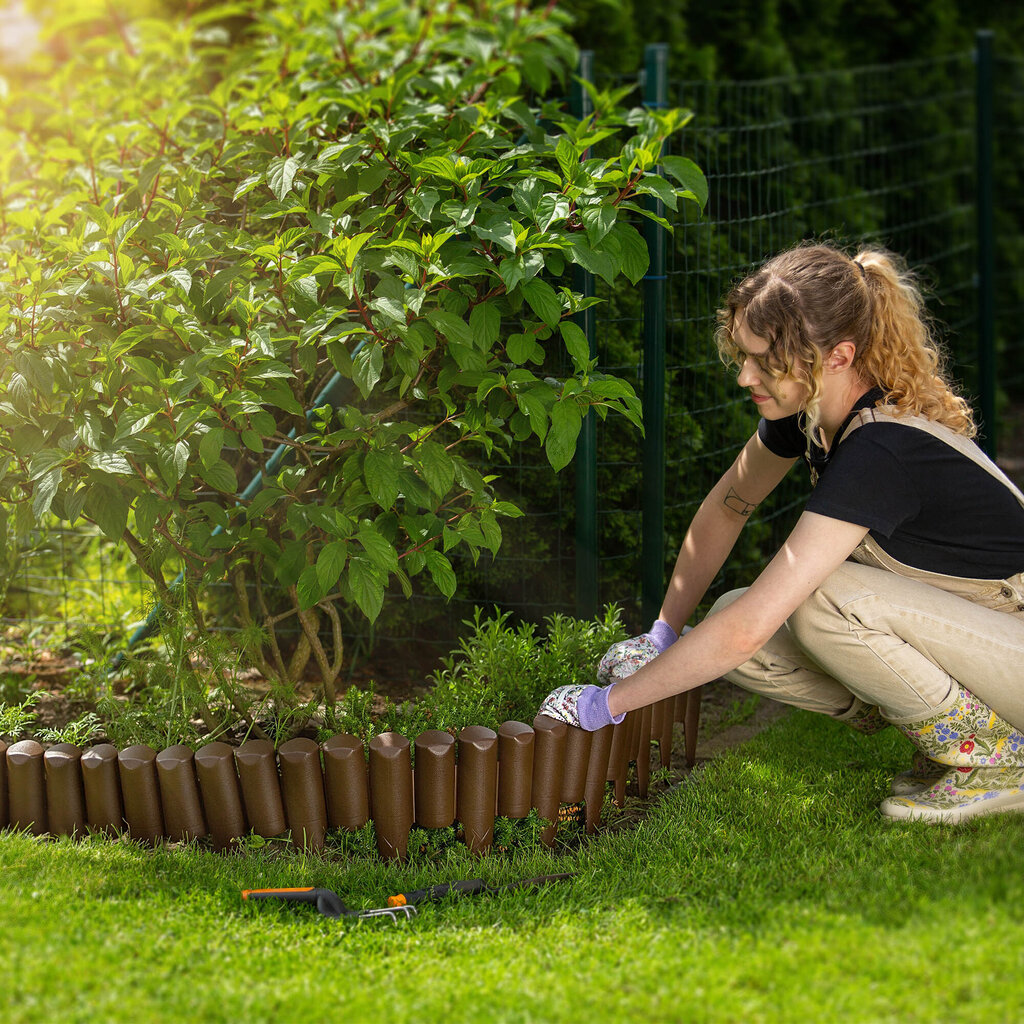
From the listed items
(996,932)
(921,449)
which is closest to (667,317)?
(921,449)

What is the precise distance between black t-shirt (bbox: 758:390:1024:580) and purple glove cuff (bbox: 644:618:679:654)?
0.60 metres

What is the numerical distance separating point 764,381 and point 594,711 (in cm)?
87

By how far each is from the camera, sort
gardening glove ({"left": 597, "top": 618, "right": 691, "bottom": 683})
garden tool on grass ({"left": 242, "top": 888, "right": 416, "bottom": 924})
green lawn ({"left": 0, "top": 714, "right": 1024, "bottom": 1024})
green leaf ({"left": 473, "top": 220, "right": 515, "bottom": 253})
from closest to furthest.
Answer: green lawn ({"left": 0, "top": 714, "right": 1024, "bottom": 1024}), garden tool on grass ({"left": 242, "top": 888, "right": 416, "bottom": 924}), green leaf ({"left": 473, "top": 220, "right": 515, "bottom": 253}), gardening glove ({"left": 597, "top": 618, "right": 691, "bottom": 683})

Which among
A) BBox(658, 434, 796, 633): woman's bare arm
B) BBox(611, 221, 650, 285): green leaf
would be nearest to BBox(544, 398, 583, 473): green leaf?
BBox(611, 221, 650, 285): green leaf

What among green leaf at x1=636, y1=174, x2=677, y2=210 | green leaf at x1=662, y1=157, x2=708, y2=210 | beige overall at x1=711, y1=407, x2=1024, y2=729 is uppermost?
green leaf at x1=662, y1=157, x2=708, y2=210

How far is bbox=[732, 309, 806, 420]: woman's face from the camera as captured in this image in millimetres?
2650

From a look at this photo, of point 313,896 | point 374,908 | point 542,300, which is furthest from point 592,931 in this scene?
point 542,300

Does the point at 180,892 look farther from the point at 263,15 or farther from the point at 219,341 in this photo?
the point at 263,15

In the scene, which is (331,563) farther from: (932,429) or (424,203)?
(932,429)

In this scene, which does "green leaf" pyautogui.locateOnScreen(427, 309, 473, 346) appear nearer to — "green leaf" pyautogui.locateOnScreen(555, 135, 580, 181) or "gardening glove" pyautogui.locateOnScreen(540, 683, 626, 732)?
"green leaf" pyautogui.locateOnScreen(555, 135, 580, 181)

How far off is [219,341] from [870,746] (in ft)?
6.69

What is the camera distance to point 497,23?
207cm

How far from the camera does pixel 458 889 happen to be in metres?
2.47

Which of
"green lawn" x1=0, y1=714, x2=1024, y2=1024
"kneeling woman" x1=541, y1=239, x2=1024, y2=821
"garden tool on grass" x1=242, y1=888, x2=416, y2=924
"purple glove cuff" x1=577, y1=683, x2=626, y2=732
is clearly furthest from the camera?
"purple glove cuff" x1=577, y1=683, x2=626, y2=732
